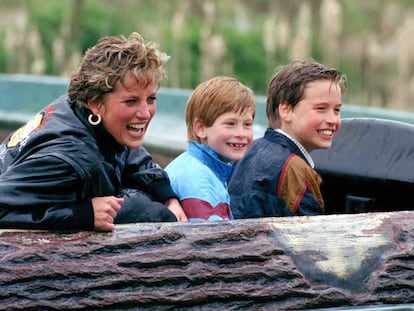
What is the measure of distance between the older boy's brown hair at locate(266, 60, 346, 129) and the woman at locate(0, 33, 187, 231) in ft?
1.95

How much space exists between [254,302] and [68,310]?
43cm

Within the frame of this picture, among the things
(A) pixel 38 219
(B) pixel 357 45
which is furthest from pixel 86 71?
(B) pixel 357 45

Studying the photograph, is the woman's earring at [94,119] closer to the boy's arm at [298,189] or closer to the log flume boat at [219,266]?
the log flume boat at [219,266]

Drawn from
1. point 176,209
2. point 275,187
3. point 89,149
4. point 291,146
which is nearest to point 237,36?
point 291,146

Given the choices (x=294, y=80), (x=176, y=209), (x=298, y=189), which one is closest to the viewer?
(x=176, y=209)

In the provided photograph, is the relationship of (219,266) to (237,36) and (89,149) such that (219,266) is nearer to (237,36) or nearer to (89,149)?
(89,149)

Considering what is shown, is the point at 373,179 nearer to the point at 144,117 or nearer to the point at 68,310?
the point at 144,117

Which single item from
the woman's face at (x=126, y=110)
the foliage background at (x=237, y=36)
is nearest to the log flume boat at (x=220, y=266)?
the woman's face at (x=126, y=110)

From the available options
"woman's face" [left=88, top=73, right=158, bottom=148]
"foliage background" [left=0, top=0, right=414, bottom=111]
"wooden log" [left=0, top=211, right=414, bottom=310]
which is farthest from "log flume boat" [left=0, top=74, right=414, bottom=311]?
"foliage background" [left=0, top=0, right=414, bottom=111]

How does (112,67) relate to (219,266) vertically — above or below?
above

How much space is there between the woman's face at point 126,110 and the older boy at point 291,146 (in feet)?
1.82

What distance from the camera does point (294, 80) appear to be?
330cm

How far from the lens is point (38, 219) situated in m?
2.42

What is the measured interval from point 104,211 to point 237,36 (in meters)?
7.87
